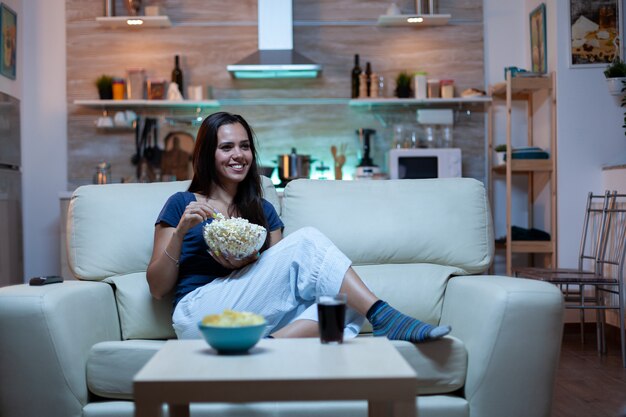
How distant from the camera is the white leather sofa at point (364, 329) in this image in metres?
2.14

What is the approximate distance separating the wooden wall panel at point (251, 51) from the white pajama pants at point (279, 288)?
3643 millimetres

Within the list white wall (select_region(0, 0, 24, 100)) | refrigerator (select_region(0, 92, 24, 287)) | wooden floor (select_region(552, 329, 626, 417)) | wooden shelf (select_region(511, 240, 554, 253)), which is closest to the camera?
wooden floor (select_region(552, 329, 626, 417))

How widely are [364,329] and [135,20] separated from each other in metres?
3.86

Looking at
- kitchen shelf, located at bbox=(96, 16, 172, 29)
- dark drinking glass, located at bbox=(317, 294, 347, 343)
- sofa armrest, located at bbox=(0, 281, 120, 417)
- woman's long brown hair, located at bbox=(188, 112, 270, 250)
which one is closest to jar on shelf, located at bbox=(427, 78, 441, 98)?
kitchen shelf, located at bbox=(96, 16, 172, 29)

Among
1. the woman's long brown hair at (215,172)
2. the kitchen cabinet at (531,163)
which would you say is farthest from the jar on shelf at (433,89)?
the woman's long brown hair at (215,172)

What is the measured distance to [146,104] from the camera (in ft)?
19.2

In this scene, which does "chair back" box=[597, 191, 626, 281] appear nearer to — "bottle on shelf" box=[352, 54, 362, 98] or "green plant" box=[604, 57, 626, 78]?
"green plant" box=[604, 57, 626, 78]

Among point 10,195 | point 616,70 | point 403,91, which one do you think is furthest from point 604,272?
point 10,195

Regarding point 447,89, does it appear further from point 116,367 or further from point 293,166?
point 116,367

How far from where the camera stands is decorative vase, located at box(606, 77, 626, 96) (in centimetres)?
496

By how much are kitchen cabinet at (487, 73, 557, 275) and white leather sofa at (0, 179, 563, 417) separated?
8.21 ft

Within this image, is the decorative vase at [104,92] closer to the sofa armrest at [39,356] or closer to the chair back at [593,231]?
the chair back at [593,231]

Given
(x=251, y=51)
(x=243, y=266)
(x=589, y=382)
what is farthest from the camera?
(x=251, y=51)

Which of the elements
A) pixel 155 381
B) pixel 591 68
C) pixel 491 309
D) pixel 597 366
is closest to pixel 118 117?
pixel 591 68
